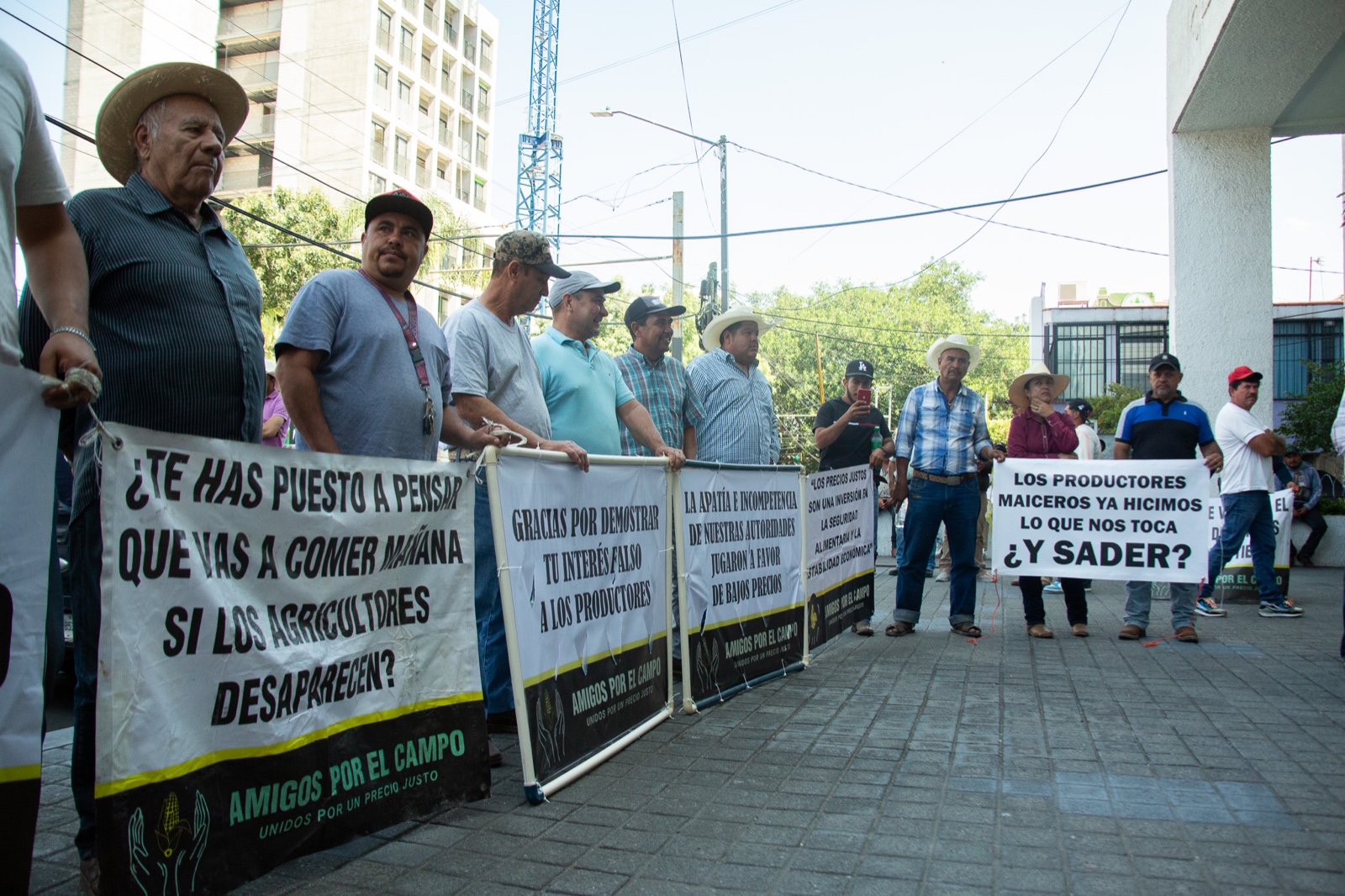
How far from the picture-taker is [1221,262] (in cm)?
1144

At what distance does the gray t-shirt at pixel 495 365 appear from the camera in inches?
174

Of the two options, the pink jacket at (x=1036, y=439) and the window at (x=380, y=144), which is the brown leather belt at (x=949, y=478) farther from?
the window at (x=380, y=144)

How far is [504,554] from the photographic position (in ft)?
11.6

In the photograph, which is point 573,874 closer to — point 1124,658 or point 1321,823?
point 1321,823

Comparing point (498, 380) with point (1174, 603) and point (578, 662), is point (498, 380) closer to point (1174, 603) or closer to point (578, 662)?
point (578, 662)

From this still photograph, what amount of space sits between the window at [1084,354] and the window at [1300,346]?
9.39 m

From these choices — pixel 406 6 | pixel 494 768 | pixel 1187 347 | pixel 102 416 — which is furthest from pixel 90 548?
pixel 406 6

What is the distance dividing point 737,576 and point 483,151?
5931cm

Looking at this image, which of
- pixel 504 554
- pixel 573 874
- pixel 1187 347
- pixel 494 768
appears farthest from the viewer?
pixel 1187 347

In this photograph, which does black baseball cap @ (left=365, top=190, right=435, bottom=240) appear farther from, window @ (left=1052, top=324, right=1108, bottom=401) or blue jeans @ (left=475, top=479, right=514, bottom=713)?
window @ (left=1052, top=324, right=1108, bottom=401)

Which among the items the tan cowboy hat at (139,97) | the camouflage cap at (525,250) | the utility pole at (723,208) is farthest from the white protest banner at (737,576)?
the utility pole at (723,208)

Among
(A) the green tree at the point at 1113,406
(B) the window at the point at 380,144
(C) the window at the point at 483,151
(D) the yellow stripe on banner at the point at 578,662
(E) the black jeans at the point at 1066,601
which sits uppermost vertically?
(C) the window at the point at 483,151

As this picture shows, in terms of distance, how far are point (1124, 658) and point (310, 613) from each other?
530cm

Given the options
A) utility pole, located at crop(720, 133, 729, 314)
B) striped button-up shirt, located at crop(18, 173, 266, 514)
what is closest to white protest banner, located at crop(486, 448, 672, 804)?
striped button-up shirt, located at crop(18, 173, 266, 514)
